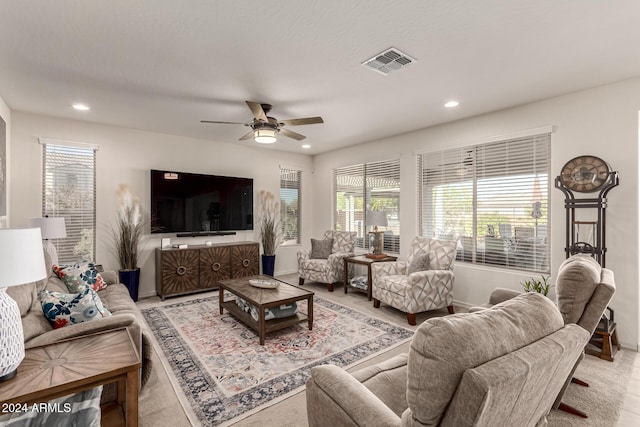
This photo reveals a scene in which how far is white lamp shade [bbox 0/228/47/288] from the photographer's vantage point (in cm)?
131

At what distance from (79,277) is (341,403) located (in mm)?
3051

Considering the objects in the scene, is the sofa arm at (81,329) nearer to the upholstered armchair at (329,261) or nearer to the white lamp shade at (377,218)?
the upholstered armchair at (329,261)

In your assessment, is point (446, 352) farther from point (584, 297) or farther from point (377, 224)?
point (377, 224)

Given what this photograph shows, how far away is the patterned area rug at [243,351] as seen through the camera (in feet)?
7.32

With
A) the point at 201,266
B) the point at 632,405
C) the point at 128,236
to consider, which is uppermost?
the point at 128,236

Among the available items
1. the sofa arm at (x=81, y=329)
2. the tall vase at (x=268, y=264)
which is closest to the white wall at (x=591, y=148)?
→ the tall vase at (x=268, y=264)

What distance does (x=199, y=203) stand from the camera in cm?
533

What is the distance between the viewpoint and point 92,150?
14.9 feet

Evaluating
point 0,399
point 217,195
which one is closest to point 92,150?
point 217,195

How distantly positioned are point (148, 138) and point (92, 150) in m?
0.78

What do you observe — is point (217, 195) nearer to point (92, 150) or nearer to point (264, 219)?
point (264, 219)

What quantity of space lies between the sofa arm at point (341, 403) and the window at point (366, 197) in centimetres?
413

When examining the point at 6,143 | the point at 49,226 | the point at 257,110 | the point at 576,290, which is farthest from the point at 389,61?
the point at 6,143

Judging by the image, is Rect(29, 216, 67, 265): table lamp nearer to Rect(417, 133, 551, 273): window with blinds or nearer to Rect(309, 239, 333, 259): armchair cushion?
Rect(309, 239, 333, 259): armchair cushion
